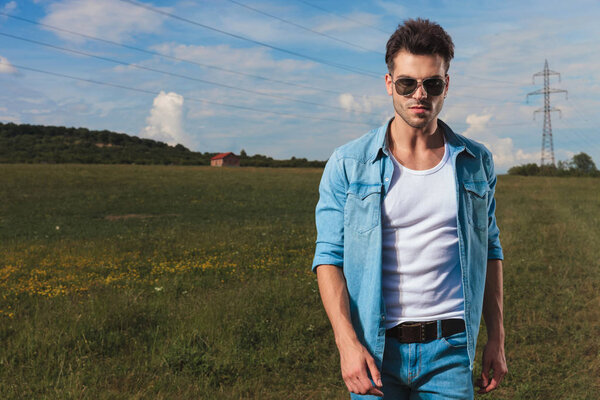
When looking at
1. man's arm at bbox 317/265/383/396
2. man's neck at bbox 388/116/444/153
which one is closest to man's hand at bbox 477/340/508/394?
man's arm at bbox 317/265/383/396

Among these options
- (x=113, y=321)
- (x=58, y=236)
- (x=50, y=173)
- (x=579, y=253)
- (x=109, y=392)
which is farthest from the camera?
(x=50, y=173)

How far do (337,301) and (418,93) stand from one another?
3.37 ft

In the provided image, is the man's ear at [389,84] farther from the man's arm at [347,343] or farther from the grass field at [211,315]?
the grass field at [211,315]

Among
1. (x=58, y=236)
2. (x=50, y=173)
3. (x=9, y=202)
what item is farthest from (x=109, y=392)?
(x=50, y=173)

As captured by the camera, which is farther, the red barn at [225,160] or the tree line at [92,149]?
the red barn at [225,160]

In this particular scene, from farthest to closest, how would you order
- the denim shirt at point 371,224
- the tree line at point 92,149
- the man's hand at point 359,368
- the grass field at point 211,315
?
the tree line at point 92,149 → the grass field at point 211,315 → the denim shirt at point 371,224 → the man's hand at point 359,368

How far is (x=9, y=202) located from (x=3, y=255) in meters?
19.6

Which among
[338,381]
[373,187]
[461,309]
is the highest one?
[373,187]

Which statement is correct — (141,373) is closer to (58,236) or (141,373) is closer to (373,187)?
(373,187)

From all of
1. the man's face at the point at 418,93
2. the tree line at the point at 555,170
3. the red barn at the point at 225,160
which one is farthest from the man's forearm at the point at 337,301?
the red barn at the point at 225,160

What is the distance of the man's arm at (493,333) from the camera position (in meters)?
2.67

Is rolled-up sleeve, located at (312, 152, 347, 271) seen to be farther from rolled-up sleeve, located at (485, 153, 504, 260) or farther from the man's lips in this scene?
rolled-up sleeve, located at (485, 153, 504, 260)

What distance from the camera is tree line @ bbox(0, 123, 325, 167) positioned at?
8954 cm

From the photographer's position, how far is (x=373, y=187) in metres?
2.32
